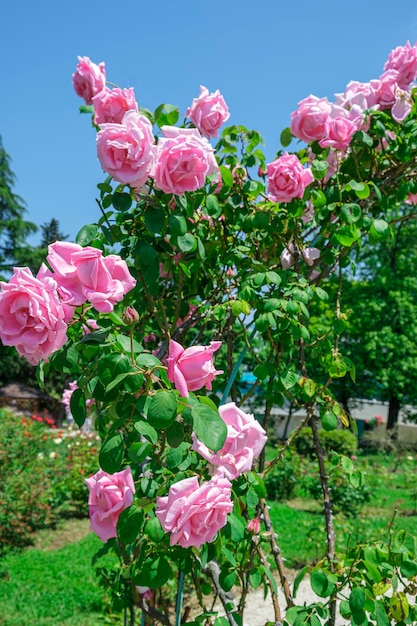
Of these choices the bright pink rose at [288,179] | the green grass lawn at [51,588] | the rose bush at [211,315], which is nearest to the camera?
the rose bush at [211,315]

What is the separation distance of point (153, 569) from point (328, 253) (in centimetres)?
118

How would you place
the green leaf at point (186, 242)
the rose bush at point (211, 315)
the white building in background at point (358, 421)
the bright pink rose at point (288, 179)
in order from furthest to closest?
1. the white building in background at point (358, 421)
2. the bright pink rose at point (288, 179)
3. the green leaf at point (186, 242)
4. the rose bush at point (211, 315)

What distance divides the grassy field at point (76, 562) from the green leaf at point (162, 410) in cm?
187

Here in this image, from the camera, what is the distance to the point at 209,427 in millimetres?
1064

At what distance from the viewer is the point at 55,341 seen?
3.48ft

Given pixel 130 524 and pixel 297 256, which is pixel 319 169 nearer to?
pixel 297 256

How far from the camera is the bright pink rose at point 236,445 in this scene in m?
1.19

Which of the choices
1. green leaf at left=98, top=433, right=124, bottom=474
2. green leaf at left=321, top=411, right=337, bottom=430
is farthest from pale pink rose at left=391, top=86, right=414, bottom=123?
green leaf at left=98, top=433, right=124, bottom=474

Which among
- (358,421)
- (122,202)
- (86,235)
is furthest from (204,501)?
(358,421)

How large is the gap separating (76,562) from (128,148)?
5.29 m

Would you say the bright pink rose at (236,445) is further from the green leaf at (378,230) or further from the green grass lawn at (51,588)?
the green grass lawn at (51,588)

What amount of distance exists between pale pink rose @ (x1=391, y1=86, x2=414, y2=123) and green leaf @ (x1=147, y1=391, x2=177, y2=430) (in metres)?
1.43

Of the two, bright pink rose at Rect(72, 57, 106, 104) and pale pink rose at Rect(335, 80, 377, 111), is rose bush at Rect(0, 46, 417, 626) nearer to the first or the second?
pale pink rose at Rect(335, 80, 377, 111)

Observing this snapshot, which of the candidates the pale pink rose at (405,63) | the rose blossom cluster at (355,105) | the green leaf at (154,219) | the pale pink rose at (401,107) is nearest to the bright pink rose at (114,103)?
the green leaf at (154,219)
